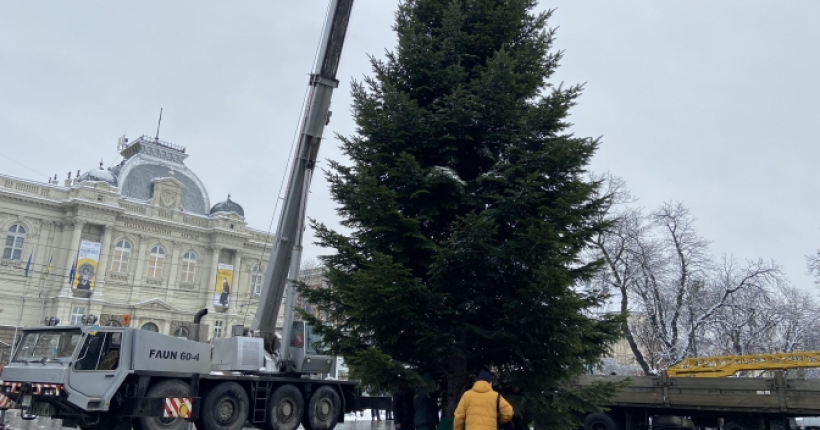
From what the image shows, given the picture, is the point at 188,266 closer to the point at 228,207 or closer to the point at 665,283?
the point at 228,207

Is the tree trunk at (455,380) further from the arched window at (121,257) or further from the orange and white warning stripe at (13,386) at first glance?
the arched window at (121,257)

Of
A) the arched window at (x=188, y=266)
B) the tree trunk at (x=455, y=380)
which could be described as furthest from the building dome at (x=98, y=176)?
the tree trunk at (x=455, y=380)

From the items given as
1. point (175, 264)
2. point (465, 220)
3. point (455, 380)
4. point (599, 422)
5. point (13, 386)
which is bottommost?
point (599, 422)

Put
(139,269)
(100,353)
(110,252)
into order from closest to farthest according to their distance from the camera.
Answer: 1. (100,353)
2. (110,252)
3. (139,269)

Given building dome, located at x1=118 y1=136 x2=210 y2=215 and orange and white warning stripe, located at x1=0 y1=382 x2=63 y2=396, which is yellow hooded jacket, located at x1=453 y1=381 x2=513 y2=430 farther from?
building dome, located at x1=118 y1=136 x2=210 y2=215

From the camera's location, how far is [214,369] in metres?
14.3

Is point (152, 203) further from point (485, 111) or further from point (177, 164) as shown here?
point (485, 111)

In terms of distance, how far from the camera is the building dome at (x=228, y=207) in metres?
55.0

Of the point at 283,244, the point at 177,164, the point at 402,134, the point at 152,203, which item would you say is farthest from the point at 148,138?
the point at 402,134

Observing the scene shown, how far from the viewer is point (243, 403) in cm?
1343

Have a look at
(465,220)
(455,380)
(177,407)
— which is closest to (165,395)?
(177,407)

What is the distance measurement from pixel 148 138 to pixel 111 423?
48595mm

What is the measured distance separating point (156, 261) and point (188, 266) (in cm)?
279

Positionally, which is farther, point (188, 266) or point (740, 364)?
point (188, 266)
